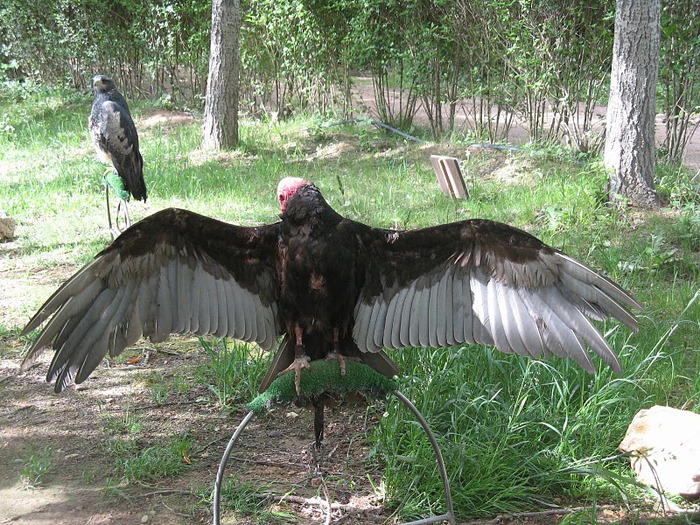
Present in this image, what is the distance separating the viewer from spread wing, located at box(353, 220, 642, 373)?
245 centimetres

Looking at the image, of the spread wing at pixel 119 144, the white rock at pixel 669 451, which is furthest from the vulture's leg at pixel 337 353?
the spread wing at pixel 119 144

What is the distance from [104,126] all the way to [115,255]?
310cm

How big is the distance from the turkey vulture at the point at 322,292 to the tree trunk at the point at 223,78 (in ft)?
19.4

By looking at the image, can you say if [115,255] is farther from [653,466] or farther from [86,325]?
[653,466]

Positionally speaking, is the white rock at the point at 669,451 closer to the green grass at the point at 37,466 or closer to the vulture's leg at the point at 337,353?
the vulture's leg at the point at 337,353

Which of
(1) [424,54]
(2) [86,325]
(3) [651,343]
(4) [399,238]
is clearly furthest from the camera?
(1) [424,54]

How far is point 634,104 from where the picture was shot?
17.0 ft

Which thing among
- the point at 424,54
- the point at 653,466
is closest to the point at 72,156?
the point at 424,54

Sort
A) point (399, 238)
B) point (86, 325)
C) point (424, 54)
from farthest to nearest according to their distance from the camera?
point (424, 54) → point (399, 238) → point (86, 325)

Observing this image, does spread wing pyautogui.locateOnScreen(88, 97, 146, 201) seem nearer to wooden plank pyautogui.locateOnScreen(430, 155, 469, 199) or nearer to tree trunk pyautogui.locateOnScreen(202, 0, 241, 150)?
wooden plank pyautogui.locateOnScreen(430, 155, 469, 199)

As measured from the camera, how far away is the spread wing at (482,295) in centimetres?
245

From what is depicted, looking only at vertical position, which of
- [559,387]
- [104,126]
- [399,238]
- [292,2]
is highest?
[292,2]

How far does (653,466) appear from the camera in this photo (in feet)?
9.09

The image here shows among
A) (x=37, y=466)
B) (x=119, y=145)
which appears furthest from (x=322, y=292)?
(x=119, y=145)
